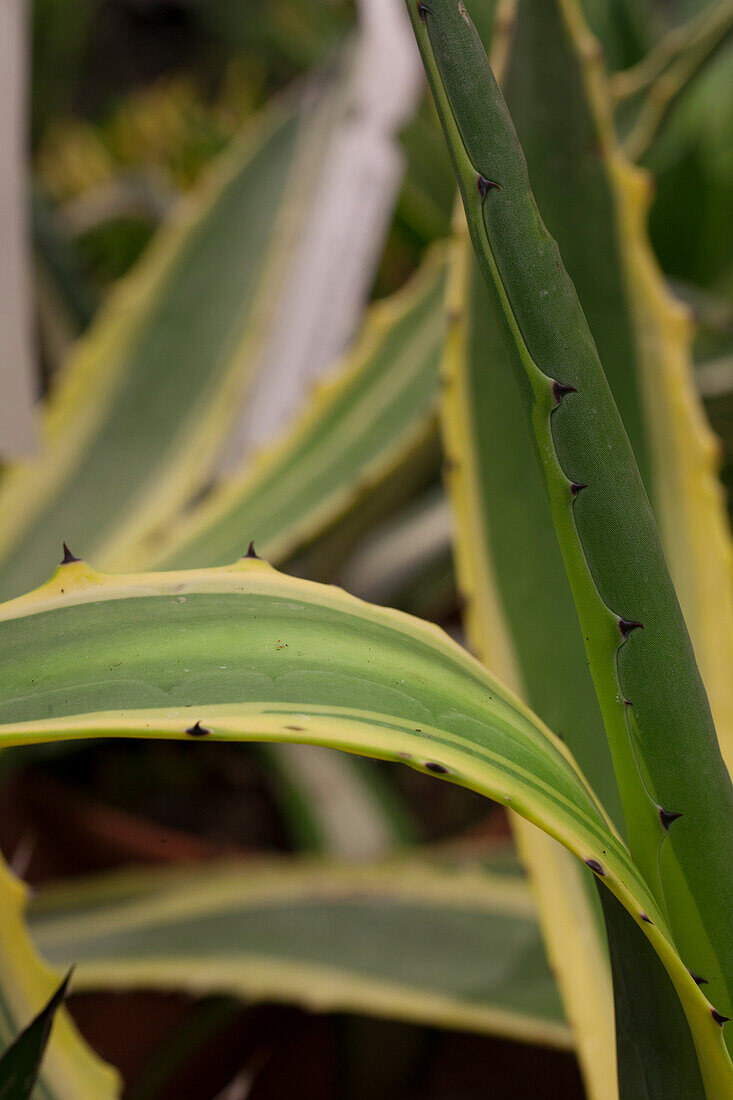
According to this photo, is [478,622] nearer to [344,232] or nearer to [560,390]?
[560,390]

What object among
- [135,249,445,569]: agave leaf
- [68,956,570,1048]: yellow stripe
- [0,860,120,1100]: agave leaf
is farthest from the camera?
[135,249,445,569]: agave leaf

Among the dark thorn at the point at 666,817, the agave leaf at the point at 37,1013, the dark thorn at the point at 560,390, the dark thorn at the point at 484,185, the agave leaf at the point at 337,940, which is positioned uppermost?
the dark thorn at the point at 484,185

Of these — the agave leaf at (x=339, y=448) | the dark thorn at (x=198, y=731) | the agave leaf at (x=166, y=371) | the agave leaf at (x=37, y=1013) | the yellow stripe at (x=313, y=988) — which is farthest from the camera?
the agave leaf at (x=166, y=371)

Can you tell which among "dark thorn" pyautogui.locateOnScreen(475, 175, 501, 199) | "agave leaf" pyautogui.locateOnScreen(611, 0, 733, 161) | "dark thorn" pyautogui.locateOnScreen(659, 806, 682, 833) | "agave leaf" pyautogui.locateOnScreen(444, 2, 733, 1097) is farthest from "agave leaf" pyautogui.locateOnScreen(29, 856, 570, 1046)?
"agave leaf" pyautogui.locateOnScreen(611, 0, 733, 161)

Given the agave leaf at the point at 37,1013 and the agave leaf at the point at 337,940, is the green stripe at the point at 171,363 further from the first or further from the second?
the agave leaf at the point at 37,1013

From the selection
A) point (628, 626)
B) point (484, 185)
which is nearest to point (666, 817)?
point (628, 626)

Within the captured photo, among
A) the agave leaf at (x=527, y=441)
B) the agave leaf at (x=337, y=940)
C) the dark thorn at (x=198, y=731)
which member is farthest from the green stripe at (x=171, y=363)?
the dark thorn at (x=198, y=731)

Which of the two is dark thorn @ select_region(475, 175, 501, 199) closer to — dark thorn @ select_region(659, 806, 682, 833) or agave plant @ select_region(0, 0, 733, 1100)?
agave plant @ select_region(0, 0, 733, 1100)
